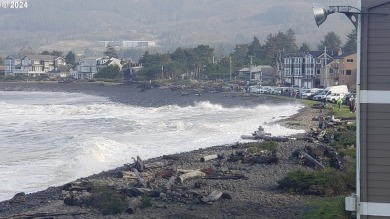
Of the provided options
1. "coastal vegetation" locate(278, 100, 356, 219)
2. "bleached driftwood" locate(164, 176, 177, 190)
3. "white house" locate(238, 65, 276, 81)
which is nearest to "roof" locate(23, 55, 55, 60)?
"white house" locate(238, 65, 276, 81)

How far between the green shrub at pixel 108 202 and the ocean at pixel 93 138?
367 centimetres

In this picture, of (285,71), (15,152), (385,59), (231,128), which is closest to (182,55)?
(285,71)

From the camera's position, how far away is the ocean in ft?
70.1

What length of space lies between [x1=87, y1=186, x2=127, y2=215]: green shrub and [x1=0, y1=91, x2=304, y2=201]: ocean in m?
3.67

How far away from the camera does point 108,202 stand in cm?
1406


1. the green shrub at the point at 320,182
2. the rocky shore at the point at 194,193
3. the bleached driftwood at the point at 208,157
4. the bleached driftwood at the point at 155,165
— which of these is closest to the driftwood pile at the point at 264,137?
the rocky shore at the point at 194,193

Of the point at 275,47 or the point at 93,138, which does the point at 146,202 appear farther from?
the point at 275,47

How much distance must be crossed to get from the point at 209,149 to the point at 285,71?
53917mm

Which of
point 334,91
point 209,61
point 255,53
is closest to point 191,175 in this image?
point 334,91

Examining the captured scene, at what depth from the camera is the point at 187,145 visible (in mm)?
26828

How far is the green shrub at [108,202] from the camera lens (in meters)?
13.7

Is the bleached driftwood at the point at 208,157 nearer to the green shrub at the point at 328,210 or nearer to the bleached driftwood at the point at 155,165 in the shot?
the bleached driftwood at the point at 155,165

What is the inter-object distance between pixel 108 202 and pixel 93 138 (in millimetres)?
15975

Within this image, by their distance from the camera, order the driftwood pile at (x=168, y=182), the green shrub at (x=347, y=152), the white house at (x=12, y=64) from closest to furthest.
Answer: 1. the driftwood pile at (x=168, y=182)
2. the green shrub at (x=347, y=152)
3. the white house at (x=12, y=64)
